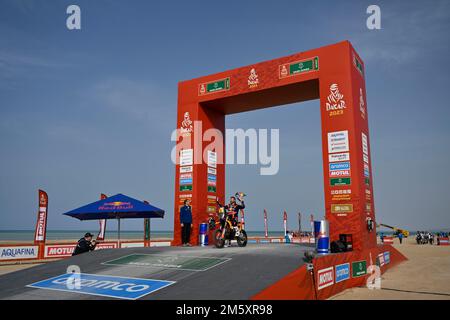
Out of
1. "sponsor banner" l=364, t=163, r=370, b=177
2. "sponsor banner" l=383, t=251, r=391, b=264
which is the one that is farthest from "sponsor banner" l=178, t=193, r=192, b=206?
"sponsor banner" l=383, t=251, r=391, b=264

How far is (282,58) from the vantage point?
497 inches

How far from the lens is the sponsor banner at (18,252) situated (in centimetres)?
1475

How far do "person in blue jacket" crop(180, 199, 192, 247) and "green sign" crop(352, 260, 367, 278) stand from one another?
5573mm

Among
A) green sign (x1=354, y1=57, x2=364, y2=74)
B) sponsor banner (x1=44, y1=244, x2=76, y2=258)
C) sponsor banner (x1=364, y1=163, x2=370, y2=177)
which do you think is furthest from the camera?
sponsor banner (x1=44, y1=244, x2=76, y2=258)

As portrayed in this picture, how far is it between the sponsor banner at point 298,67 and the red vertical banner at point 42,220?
1377cm

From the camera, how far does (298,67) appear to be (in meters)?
12.3

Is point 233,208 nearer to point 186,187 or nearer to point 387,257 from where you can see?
point 186,187

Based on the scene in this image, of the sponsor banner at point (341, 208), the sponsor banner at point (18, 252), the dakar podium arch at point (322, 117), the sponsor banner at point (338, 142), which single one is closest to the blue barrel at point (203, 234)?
the dakar podium arch at point (322, 117)

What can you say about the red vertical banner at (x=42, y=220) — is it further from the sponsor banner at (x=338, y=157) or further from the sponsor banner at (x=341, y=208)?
the sponsor banner at (x=338, y=157)

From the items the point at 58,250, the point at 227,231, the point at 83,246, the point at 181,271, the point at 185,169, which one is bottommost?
the point at 58,250

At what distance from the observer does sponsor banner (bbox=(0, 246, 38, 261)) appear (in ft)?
48.4

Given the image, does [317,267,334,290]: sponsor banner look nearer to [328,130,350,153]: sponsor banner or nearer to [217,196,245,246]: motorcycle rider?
[217,196,245,246]: motorcycle rider

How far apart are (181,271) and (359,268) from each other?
17.9 ft

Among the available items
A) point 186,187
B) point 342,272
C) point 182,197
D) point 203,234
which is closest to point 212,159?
point 186,187
